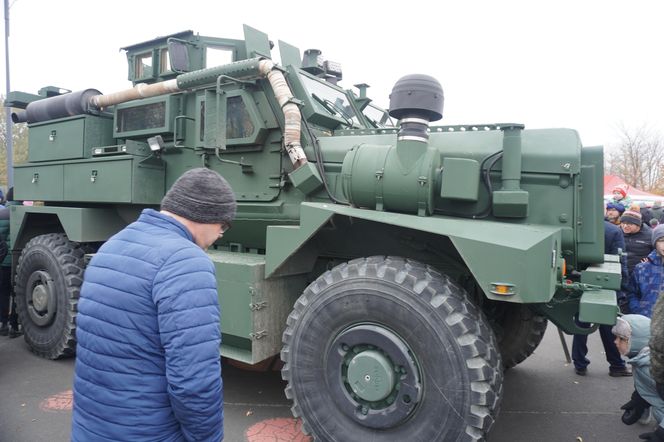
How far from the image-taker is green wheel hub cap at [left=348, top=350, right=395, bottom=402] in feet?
9.61

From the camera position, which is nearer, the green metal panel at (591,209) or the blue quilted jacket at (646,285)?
the green metal panel at (591,209)

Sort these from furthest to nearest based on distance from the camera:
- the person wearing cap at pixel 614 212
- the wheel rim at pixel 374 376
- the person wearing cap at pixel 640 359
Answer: the person wearing cap at pixel 614 212 → the person wearing cap at pixel 640 359 → the wheel rim at pixel 374 376

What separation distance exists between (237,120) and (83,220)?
7.07ft

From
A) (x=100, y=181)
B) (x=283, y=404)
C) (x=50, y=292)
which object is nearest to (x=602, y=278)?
(x=283, y=404)

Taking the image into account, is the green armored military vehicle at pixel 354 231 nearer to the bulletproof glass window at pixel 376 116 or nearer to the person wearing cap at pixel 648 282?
the bulletproof glass window at pixel 376 116

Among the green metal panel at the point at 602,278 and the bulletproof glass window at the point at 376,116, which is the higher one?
the bulletproof glass window at the point at 376,116

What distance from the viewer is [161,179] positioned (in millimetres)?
4973

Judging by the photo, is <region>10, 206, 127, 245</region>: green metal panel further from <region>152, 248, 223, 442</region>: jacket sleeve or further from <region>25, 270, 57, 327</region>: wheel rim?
<region>152, 248, 223, 442</region>: jacket sleeve

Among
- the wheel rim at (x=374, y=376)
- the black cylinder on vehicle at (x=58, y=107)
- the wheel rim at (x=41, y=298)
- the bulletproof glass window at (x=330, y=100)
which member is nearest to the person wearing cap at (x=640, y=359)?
the wheel rim at (x=374, y=376)

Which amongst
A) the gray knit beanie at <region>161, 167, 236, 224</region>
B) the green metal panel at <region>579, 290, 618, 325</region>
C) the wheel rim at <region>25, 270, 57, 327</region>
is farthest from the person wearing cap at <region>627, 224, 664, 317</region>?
the wheel rim at <region>25, 270, 57, 327</region>

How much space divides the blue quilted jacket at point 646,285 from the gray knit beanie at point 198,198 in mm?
4609

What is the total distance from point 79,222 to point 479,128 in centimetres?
413

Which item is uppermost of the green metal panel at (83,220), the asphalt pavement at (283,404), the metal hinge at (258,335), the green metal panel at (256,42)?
the green metal panel at (256,42)

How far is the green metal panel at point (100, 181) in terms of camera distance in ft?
15.7
